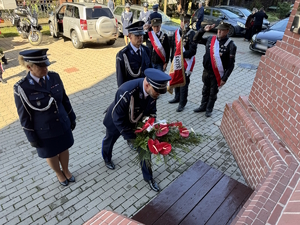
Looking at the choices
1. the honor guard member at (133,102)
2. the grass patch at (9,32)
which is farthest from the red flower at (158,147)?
the grass patch at (9,32)

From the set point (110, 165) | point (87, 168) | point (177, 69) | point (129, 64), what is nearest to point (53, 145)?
point (87, 168)

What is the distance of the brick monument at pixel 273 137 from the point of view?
196 cm

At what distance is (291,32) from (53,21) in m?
11.0

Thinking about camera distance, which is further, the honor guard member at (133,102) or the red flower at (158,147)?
the honor guard member at (133,102)

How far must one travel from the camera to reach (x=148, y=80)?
92.7 inches

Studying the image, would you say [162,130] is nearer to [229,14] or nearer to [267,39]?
[267,39]

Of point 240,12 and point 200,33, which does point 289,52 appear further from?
point 240,12

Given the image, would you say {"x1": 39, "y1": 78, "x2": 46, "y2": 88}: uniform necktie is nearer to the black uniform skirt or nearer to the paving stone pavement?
the black uniform skirt

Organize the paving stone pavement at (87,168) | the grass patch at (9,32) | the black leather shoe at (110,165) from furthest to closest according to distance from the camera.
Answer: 1. the grass patch at (9,32)
2. the black leather shoe at (110,165)
3. the paving stone pavement at (87,168)

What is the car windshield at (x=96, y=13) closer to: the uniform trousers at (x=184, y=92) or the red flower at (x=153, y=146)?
the uniform trousers at (x=184, y=92)

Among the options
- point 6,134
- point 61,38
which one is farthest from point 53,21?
point 6,134

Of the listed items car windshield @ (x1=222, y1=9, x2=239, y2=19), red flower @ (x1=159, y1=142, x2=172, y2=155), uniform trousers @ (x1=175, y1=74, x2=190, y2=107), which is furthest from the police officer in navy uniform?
car windshield @ (x1=222, y1=9, x2=239, y2=19)

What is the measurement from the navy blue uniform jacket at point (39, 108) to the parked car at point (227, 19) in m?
11.0

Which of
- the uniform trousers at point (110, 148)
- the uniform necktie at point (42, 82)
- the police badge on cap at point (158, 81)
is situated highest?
the police badge on cap at point (158, 81)
